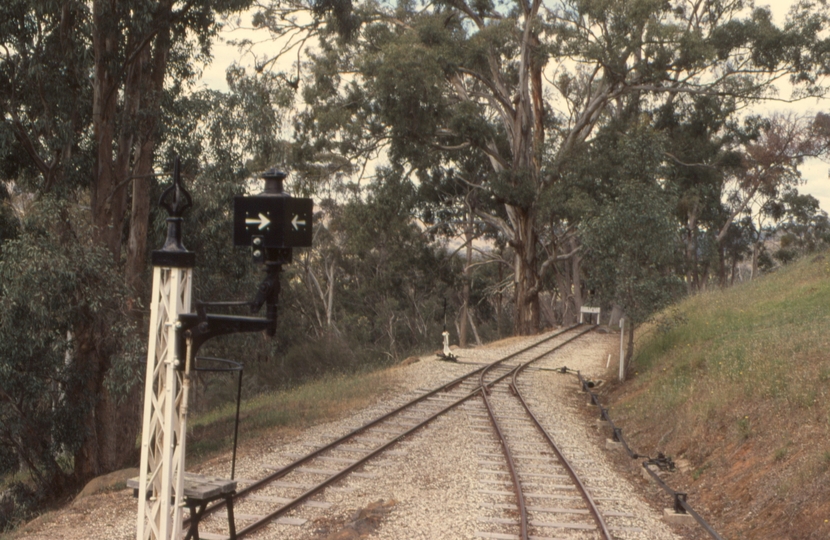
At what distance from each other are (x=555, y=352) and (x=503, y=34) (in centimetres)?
1122

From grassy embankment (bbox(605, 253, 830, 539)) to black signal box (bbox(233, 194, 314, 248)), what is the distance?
5.81 metres

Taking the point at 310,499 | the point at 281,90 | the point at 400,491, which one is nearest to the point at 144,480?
the point at 310,499

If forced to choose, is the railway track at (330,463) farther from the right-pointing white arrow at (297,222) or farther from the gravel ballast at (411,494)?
the right-pointing white arrow at (297,222)

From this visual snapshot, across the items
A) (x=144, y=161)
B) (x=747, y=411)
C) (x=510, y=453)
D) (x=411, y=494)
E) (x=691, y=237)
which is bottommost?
(x=411, y=494)

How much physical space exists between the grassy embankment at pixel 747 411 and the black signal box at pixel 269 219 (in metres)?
5.81

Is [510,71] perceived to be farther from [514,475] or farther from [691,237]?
[514,475]

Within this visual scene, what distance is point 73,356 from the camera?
48.3 feet

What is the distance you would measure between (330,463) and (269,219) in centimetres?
645

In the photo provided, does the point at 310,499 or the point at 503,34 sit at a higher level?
the point at 503,34

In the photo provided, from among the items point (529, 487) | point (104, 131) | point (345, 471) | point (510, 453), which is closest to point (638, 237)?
point (510, 453)

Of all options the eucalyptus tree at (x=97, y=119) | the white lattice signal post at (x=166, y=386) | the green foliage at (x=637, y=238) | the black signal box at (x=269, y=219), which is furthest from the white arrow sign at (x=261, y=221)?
the green foliage at (x=637, y=238)

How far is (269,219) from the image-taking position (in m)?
5.59

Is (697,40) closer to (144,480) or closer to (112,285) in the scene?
(112,285)

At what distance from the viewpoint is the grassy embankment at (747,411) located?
29.7ft
